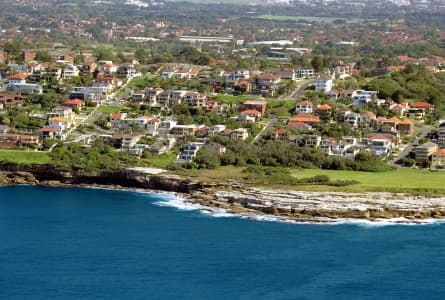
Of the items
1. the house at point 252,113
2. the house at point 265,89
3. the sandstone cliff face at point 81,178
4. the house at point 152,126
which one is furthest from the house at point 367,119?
the sandstone cliff face at point 81,178

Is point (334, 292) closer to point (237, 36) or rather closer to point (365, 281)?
point (365, 281)

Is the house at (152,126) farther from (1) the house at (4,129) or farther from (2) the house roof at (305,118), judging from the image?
(1) the house at (4,129)

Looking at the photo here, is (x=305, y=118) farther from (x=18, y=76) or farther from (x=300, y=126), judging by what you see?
(x=18, y=76)

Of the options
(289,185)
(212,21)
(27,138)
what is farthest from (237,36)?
(289,185)

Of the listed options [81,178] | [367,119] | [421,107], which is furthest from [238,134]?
[421,107]

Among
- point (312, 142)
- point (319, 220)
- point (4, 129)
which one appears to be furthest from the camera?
point (4, 129)

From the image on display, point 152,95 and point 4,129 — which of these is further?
point 152,95
